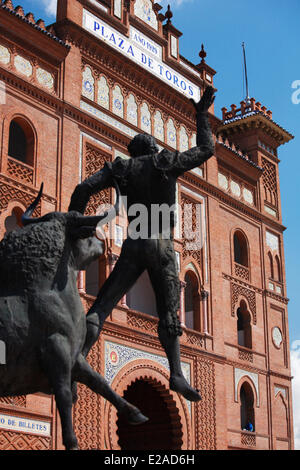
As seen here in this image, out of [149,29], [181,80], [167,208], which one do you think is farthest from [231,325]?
[167,208]

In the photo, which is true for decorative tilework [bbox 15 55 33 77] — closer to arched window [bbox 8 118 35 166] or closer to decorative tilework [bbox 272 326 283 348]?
arched window [bbox 8 118 35 166]

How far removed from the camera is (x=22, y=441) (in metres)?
14.2

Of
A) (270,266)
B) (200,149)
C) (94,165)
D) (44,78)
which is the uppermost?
(44,78)

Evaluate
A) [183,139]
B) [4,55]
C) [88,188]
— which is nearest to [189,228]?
[183,139]

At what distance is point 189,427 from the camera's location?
1823 cm

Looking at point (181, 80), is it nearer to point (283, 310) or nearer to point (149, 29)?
point (149, 29)

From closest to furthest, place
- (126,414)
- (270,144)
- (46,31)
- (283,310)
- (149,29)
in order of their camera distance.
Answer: (126,414) → (46,31) → (149,29) → (283,310) → (270,144)

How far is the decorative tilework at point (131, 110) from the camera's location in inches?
738

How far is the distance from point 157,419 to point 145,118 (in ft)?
23.7

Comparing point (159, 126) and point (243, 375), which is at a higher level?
point (159, 126)

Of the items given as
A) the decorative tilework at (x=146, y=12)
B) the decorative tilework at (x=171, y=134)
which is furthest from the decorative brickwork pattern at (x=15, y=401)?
the decorative tilework at (x=146, y=12)

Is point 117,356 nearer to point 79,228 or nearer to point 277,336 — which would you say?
point 277,336

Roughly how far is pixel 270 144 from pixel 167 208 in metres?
20.6

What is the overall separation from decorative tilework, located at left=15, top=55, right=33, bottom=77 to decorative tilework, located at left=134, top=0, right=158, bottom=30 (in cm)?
460
